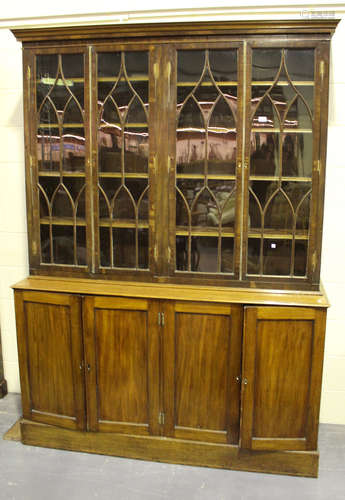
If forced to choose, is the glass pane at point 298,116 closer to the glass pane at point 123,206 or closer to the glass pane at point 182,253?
the glass pane at point 182,253

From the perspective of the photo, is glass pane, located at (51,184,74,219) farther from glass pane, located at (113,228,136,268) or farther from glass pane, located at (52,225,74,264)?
glass pane, located at (113,228,136,268)

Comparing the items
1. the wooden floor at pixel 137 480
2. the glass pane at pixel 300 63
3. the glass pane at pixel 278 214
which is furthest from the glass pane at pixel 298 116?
the wooden floor at pixel 137 480

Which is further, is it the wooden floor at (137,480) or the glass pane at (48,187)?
the glass pane at (48,187)

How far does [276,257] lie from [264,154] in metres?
0.57

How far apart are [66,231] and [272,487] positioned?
6.04 ft

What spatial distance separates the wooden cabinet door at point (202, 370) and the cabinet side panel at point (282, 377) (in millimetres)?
125

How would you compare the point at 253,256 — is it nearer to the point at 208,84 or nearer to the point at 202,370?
the point at 202,370

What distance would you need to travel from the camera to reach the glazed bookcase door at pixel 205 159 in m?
2.47

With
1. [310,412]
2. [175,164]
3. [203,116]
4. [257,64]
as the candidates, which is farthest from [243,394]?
[257,64]

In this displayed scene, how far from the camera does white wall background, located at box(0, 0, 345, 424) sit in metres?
2.79

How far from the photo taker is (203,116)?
8.27ft

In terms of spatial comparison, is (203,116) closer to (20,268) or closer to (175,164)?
(175,164)

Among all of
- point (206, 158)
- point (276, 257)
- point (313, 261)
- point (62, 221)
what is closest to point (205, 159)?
point (206, 158)

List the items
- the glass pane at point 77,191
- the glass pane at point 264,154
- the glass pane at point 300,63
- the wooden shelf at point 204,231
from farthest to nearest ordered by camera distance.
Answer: the glass pane at point 77,191
the wooden shelf at point 204,231
the glass pane at point 264,154
the glass pane at point 300,63
